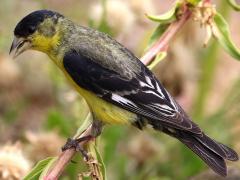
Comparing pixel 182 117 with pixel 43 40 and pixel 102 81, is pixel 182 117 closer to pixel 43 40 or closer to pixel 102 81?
pixel 102 81

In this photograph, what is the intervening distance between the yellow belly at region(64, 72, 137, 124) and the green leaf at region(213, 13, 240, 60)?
0.62 meters

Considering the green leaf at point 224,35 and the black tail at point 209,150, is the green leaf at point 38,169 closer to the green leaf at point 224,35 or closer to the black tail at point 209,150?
the black tail at point 209,150

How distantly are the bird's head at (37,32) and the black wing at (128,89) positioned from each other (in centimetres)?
19

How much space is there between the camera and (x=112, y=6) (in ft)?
19.4

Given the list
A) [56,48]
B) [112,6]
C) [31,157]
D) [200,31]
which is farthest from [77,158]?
[200,31]

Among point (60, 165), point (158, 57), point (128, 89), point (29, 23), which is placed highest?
point (158, 57)

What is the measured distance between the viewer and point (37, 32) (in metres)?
4.14

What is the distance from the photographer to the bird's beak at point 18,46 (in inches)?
157

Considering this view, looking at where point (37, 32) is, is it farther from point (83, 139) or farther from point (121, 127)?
point (121, 127)

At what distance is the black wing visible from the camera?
394 centimetres

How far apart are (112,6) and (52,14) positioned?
167 centimetres

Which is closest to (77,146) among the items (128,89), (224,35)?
(128,89)

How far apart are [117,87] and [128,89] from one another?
6 centimetres

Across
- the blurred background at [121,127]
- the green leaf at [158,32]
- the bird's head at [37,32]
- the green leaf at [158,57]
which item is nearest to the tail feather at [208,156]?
the green leaf at [158,57]
